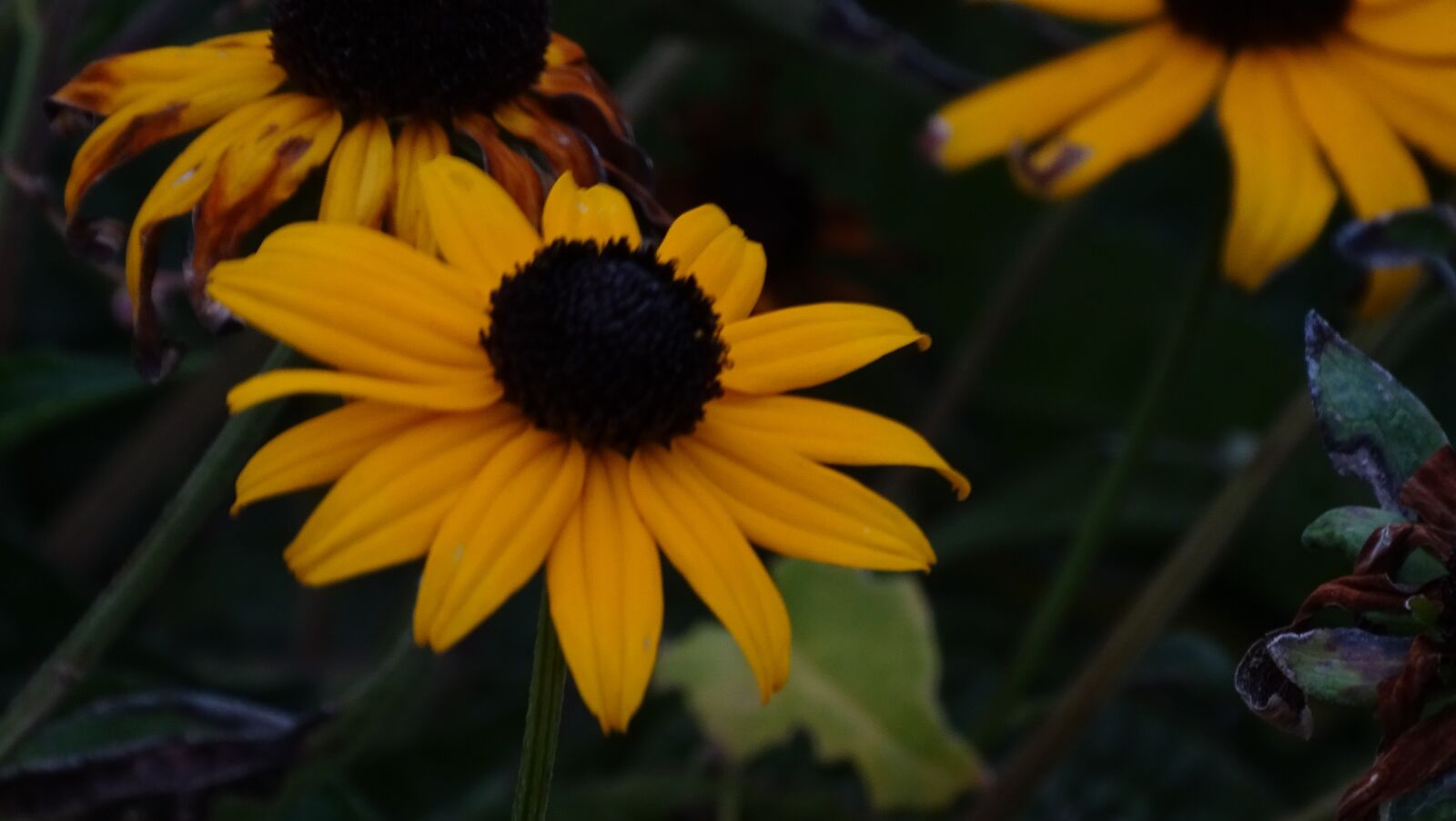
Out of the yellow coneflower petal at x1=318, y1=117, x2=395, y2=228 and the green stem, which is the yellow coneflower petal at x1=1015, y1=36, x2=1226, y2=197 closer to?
the green stem

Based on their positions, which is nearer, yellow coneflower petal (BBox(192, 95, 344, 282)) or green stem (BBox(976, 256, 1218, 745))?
yellow coneflower petal (BBox(192, 95, 344, 282))

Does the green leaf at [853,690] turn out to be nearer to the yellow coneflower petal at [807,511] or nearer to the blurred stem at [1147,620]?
the blurred stem at [1147,620]

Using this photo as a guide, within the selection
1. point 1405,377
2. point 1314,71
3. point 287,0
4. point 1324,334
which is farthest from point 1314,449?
point 287,0

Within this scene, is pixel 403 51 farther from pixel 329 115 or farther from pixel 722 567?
pixel 722 567

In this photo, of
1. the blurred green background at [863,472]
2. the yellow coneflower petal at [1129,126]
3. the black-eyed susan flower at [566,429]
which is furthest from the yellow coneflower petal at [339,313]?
the yellow coneflower petal at [1129,126]

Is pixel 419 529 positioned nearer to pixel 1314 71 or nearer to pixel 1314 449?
pixel 1314 71

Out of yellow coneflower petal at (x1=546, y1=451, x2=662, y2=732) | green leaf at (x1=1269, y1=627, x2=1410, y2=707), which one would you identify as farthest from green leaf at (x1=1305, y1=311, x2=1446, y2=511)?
yellow coneflower petal at (x1=546, y1=451, x2=662, y2=732)

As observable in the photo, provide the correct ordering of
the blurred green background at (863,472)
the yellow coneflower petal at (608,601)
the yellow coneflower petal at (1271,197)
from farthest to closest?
the blurred green background at (863,472), the yellow coneflower petal at (1271,197), the yellow coneflower petal at (608,601)
